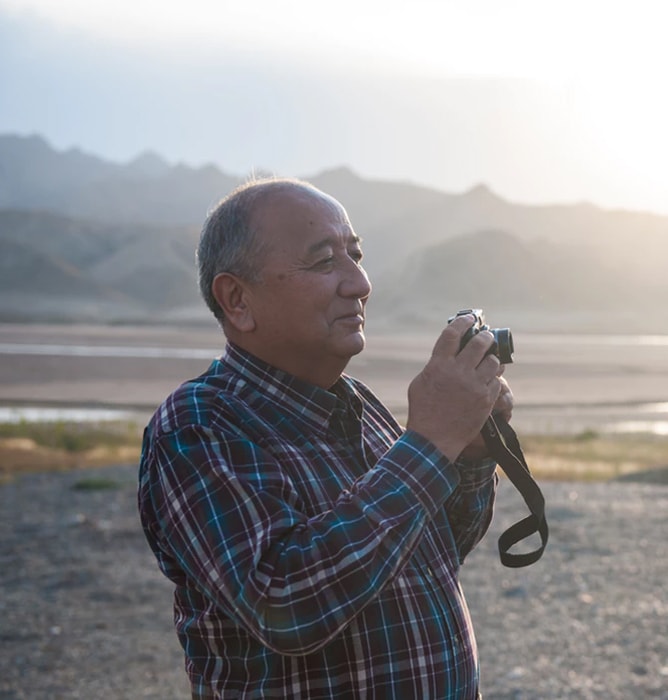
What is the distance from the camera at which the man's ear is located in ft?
5.96

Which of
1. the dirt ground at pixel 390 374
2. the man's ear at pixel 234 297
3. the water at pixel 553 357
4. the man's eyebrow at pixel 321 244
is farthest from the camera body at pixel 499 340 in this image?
the dirt ground at pixel 390 374

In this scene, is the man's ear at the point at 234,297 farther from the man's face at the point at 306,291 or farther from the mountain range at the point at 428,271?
the mountain range at the point at 428,271

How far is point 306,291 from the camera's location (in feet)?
5.83

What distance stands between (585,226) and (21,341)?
10797cm

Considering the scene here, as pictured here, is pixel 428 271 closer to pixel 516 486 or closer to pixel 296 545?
pixel 516 486

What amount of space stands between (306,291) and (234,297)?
0.49 feet

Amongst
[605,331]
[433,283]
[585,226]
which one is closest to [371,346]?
[605,331]

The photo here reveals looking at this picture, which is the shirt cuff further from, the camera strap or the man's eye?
Result: the man's eye

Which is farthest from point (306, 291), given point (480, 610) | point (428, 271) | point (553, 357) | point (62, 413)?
point (428, 271)

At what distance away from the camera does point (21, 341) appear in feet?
167

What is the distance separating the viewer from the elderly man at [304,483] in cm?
150

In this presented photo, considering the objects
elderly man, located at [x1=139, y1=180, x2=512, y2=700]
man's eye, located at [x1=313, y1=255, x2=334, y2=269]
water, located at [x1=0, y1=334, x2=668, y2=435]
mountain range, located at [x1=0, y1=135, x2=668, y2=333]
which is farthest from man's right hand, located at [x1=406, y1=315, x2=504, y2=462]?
mountain range, located at [x1=0, y1=135, x2=668, y2=333]

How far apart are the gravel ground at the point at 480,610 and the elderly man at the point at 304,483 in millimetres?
3651

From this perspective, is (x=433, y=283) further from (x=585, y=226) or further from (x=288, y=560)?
(x=288, y=560)
